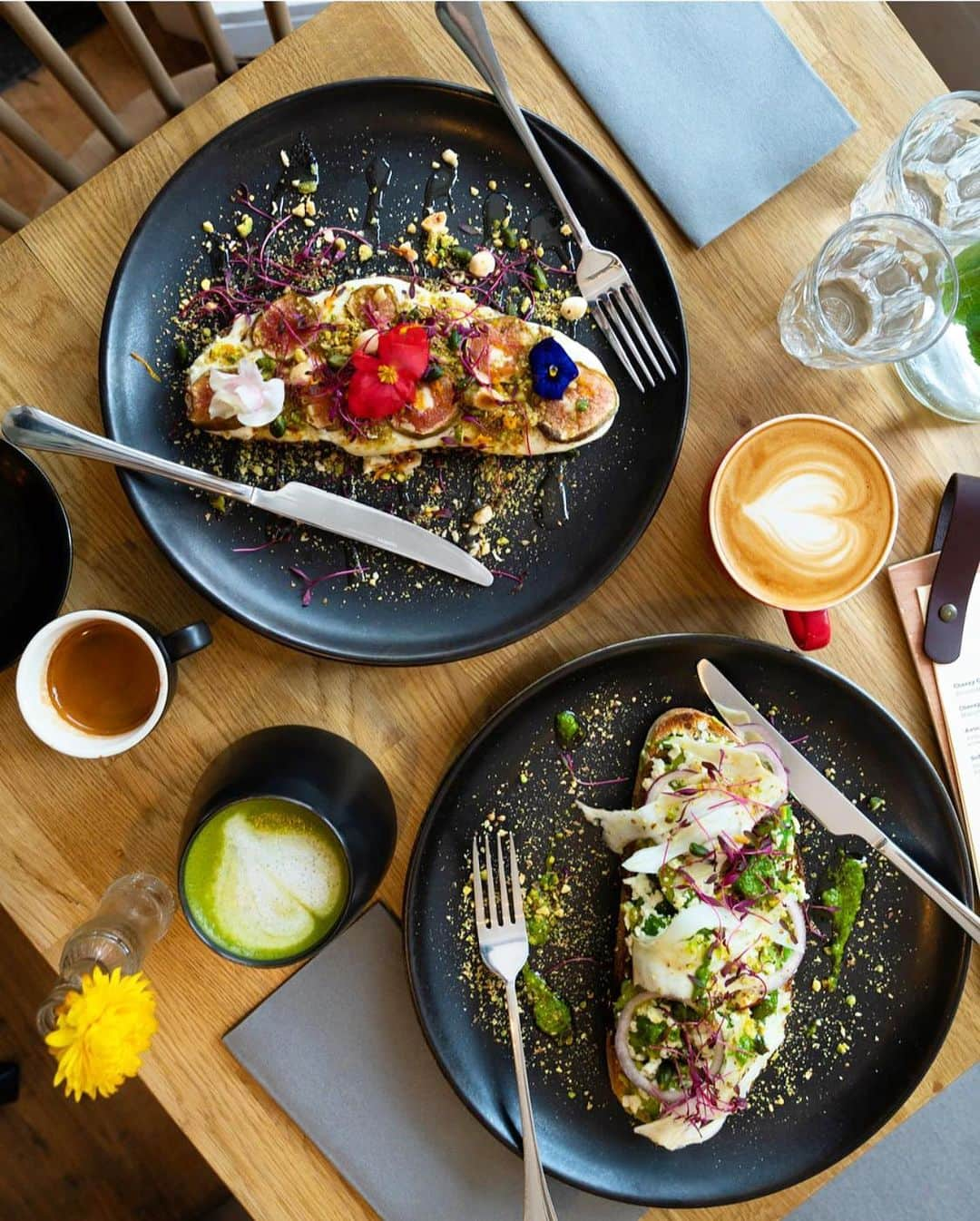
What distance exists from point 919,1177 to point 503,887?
61.7 inches

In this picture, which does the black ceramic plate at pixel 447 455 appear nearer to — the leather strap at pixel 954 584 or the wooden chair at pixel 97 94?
the wooden chair at pixel 97 94

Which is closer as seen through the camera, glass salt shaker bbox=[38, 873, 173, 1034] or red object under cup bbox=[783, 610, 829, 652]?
glass salt shaker bbox=[38, 873, 173, 1034]

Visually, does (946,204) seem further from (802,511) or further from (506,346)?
(506,346)

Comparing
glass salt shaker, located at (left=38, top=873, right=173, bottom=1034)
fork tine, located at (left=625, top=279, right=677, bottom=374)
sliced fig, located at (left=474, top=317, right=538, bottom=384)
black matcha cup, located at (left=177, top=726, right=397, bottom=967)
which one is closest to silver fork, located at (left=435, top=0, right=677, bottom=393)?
fork tine, located at (left=625, top=279, right=677, bottom=374)

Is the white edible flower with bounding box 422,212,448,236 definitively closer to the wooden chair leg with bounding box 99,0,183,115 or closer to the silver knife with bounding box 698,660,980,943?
the wooden chair leg with bounding box 99,0,183,115

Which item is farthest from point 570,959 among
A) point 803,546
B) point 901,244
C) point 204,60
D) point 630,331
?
point 204,60

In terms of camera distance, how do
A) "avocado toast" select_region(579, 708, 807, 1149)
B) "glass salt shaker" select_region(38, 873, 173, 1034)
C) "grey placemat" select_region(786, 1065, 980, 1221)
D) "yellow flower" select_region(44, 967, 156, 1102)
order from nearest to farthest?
"yellow flower" select_region(44, 967, 156, 1102)
"glass salt shaker" select_region(38, 873, 173, 1034)
"avocado toast" select_region(579, 708, 807, 1149)
"grey placemat" select_region(786, 1065, 980, 1221)

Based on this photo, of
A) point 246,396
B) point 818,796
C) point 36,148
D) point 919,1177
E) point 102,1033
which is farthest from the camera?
point 919,1177

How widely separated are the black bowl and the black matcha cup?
0.32 meters

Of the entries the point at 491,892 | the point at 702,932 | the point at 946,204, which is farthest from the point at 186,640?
the point at 946,204

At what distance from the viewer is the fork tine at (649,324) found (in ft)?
4.44

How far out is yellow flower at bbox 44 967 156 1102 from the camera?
3.66ft

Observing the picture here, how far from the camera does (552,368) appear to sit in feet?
4.36

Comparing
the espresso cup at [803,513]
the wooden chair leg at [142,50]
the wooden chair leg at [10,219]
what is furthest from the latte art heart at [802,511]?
the wooden chair leg at [10,219]
